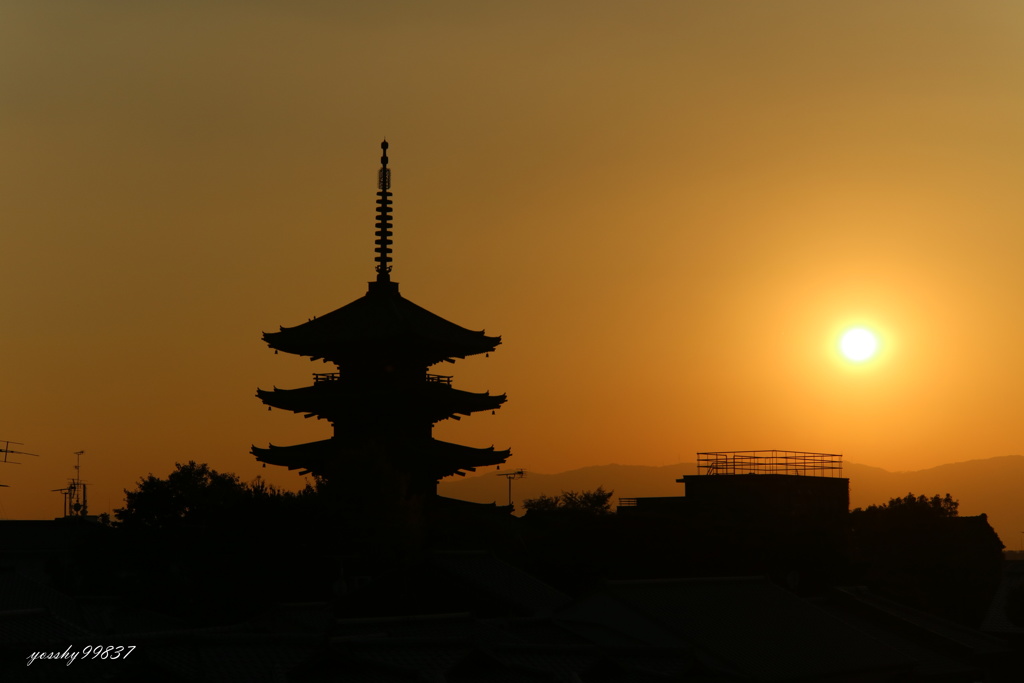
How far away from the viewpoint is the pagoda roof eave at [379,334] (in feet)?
244

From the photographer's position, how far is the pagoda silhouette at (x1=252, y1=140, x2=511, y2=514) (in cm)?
7381

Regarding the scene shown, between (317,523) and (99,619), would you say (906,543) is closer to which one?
(317,523)

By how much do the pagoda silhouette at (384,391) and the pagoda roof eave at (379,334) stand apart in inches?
2.2

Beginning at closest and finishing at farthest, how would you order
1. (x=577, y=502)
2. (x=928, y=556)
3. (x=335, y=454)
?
(x=335, y=454) < (x=928, y=556) < (x=577, y=502)

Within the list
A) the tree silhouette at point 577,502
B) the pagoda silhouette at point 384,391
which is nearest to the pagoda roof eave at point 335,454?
the pagoda silhouette at point 384,391

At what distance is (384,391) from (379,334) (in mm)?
3191

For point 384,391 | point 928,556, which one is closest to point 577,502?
point 928,556

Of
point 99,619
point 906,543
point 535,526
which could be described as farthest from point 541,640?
point 906,543

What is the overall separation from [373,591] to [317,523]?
10.4 metres

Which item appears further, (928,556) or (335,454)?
(928,556)

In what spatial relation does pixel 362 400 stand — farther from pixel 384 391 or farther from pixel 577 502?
pixel 577 502

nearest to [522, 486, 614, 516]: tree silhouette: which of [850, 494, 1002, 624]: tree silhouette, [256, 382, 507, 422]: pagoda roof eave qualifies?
[850, 494, 1002, 624]: tree silhouette

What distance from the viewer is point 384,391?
7388 centimetres

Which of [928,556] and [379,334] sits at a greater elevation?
[379,334]
